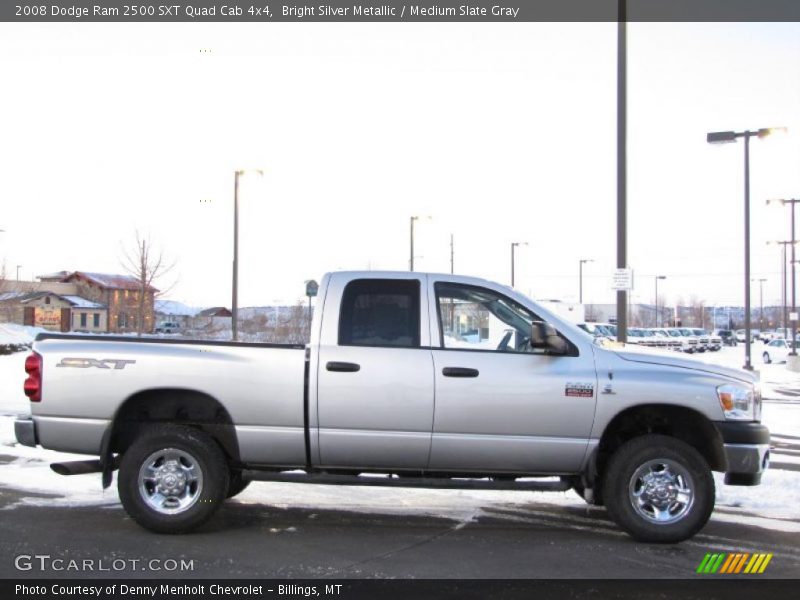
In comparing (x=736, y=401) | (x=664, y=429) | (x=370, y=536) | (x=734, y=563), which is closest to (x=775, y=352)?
Answer: (x=664, y=429)

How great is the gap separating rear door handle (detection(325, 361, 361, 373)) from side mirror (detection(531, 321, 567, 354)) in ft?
4.58

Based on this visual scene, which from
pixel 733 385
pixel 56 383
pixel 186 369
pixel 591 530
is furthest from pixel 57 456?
pixel 733 385

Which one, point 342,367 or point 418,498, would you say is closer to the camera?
point 342,367

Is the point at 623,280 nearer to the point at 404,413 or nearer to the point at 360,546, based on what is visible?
the point at 404,413

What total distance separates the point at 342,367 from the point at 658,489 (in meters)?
2.66

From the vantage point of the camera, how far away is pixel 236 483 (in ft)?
23.0

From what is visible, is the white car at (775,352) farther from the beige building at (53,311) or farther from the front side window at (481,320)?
the beige building at (53,311)

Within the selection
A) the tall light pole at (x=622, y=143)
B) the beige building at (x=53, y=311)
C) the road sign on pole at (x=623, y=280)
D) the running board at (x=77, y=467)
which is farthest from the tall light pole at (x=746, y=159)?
the beige building at (x=53, y=311)

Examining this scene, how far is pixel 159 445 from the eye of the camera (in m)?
6.07

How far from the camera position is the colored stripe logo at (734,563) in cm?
545
